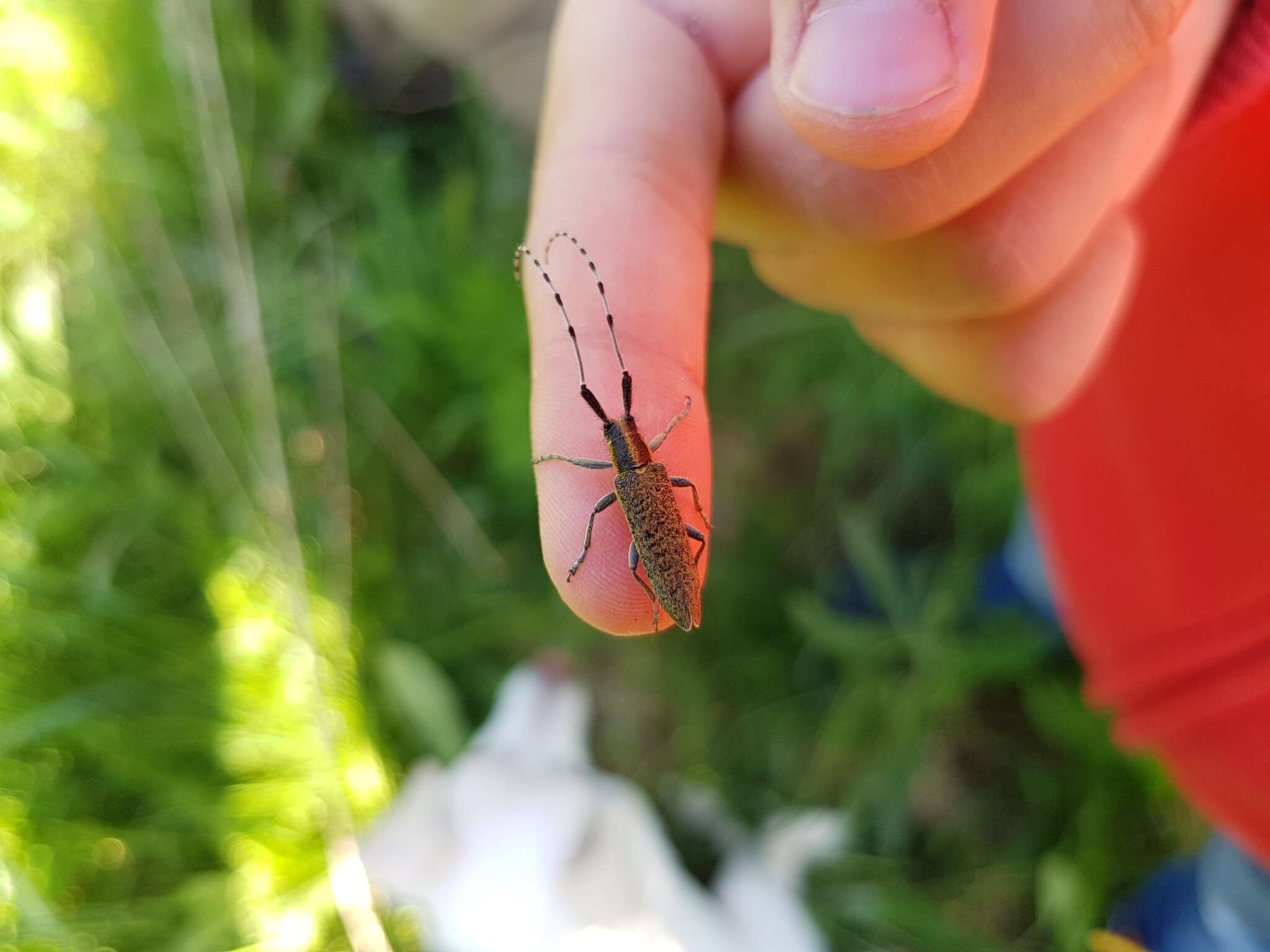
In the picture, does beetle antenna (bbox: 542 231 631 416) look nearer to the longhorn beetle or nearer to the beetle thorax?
the longhorn beetle

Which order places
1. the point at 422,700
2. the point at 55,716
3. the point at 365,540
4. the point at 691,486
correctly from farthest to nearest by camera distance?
the point at 365,540 → the point at 422,700 → the point at 55,716 → the point at 691,486

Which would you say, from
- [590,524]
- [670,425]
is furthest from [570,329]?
[590,524]

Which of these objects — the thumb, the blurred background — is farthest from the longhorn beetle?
the blurred background

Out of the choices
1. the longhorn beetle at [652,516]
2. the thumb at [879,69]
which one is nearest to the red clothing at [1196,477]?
the thumb at [879,69]

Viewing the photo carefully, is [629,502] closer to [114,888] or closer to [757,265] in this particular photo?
[757,265]

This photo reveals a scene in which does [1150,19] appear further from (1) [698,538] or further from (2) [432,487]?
(2) [432,487]

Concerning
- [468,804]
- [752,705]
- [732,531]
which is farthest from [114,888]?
[732,531]

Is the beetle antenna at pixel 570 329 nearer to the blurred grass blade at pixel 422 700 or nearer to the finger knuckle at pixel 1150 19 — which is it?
the finger knuckle at pixel 1150 19
